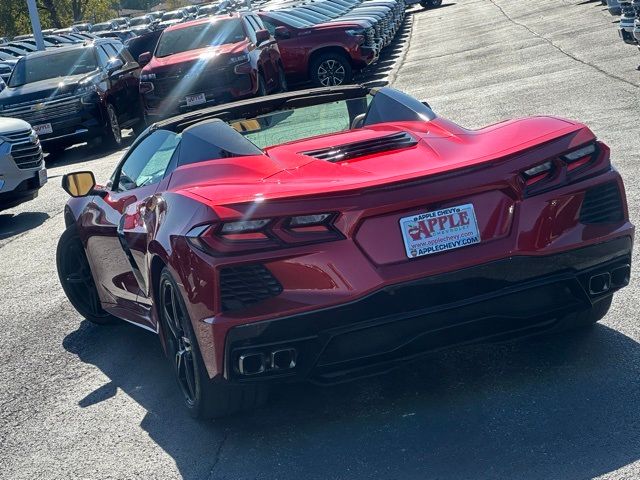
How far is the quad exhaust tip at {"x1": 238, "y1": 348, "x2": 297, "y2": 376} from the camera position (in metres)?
4.75

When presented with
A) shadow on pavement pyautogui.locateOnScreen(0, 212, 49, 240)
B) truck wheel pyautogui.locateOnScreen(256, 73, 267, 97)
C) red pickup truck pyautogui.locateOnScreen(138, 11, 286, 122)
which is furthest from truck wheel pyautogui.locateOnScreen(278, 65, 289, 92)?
shadow on pavement pyautogui.locateOnScreen(0, 212, 49, 240)

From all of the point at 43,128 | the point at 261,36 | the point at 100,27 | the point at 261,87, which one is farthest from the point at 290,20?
the point at 100,27

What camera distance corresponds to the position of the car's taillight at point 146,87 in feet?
68.4

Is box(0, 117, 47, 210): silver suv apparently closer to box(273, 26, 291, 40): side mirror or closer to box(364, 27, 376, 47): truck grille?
box(273, 26, 291, 40): side mirror

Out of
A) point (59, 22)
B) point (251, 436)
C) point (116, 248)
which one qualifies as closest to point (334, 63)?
point (116, 248)

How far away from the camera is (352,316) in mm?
4719

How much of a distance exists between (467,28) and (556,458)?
104ft

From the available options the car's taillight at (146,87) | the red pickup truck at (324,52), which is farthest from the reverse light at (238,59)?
the red pickup truck at (324,52)

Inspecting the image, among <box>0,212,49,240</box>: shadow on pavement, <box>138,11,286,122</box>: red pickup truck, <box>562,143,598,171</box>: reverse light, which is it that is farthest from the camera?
<box>138,11,286,122</box>: red pickup truck

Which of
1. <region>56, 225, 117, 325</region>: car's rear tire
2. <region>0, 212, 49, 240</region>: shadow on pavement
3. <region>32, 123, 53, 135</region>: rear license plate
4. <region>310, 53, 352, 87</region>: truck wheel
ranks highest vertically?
<region>56, 225, 117, 325</region>: car's rear tire

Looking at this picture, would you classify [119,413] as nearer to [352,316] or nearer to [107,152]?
[352,316]

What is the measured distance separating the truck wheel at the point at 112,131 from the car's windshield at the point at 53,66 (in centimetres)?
102

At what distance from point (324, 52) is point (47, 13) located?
2383 inches

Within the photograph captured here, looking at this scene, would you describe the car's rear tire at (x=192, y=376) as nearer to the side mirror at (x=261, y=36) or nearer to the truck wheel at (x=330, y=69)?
the side mirror at (x=261, y=36)
